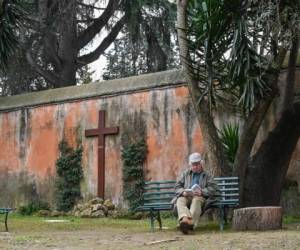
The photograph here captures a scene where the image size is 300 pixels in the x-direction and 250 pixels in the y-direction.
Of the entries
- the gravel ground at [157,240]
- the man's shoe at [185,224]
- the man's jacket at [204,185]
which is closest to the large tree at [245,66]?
the man's jacket at [204,185]

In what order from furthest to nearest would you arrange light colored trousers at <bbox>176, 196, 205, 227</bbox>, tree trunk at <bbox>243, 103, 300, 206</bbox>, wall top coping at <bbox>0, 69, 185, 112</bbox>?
1. wall top coping at <bbox>0, 69, 185, 112</bbox>
2. tree trunk at <bbox>243, 103, 300, 206</bbox>
3. light colored trousers at <bbox>176, 196, 205, 227</bbox>

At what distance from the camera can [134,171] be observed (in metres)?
14.5

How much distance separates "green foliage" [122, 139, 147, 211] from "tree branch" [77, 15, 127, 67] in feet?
24.7

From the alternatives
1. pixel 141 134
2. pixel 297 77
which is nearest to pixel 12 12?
pixel 141 134

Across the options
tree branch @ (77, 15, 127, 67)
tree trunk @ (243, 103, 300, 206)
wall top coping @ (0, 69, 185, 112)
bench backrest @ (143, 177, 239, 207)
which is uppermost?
tree branch @ (77, 15, 127, 67)

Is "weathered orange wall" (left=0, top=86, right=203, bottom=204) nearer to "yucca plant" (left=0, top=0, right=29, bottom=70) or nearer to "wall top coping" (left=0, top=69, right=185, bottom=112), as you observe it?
"wall top coping" (left=0, top=69, right=185, bottom=112)

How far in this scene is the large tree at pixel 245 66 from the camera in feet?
34.3

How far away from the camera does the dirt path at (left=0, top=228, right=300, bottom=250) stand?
23.9ft

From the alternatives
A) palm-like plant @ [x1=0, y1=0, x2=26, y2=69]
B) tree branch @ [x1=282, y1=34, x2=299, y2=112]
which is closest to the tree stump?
tree branch @ [x1=282, y1=34, x2=299, y2=112]

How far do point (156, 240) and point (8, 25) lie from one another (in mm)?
9824

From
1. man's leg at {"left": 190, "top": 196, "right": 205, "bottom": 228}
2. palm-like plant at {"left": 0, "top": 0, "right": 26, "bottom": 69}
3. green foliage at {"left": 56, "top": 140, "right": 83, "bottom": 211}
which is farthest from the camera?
palm-like plant at {"left": 0, "top": 0, "right": 26, "bottom": 69}

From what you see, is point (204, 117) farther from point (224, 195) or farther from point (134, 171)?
point (134, 171)

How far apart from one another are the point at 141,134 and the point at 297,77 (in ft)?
12.6

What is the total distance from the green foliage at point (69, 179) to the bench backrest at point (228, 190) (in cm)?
604
